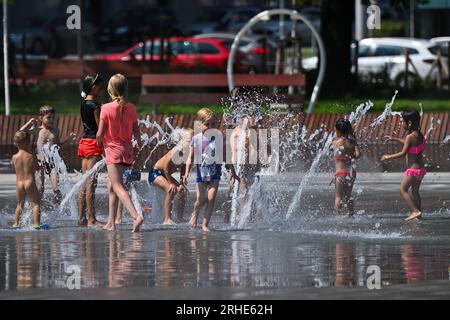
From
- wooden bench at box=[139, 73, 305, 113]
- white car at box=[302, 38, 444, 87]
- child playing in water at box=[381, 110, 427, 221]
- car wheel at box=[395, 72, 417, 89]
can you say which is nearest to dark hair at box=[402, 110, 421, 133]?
child playing in water at box=[381, 110, 427, 221]

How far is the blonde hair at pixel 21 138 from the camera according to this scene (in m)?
14.3

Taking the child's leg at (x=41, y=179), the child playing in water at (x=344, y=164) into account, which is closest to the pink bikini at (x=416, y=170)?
the child playing in water at (x=344, y=164)

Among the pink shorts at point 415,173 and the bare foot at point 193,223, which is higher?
the pink shorts at point 415,173

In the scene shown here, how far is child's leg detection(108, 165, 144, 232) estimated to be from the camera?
45.2 ft

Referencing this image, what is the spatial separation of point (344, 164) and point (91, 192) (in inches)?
112

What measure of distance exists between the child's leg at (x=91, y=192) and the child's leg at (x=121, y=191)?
16.3 inches

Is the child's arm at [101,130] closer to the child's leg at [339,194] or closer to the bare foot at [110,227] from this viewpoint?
the bare foot at [110,227]

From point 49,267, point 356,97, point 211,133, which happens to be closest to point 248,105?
point 211,133

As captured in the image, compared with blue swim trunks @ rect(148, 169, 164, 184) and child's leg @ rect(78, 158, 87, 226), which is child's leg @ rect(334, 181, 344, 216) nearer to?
blue swim trunks @ rect(148, 169, 164, 184)

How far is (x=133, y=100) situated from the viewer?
1195 inches

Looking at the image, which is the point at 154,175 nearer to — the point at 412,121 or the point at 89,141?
the point at 89,141

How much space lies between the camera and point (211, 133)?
14320 millimetres

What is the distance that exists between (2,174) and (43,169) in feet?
14.3
